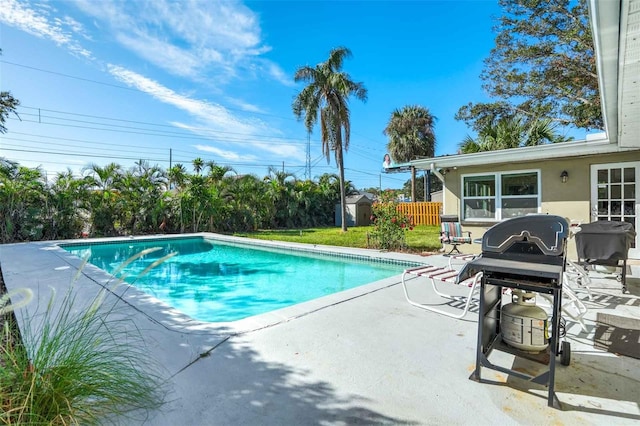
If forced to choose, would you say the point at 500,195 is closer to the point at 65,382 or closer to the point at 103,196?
the point at 65,382

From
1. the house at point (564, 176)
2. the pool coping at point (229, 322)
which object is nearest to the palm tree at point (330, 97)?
the house at point (564, 176)

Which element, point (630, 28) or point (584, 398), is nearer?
point (584, 398)

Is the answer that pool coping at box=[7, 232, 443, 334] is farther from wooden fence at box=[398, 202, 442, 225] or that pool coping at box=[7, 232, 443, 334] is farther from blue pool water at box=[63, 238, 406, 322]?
wooden fence at box=[398, 202, 442, 225]

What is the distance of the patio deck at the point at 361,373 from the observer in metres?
2.28

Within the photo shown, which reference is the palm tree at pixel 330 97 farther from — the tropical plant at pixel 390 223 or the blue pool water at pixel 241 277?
the blue pool water at pixel 241 277

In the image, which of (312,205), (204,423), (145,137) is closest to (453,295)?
(204,423)

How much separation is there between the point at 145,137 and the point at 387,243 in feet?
105

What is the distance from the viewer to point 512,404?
239cm

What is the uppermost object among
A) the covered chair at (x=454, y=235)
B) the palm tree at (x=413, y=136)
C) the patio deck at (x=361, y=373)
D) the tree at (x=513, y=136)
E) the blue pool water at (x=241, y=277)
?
the palm tree at (x=413, y=136)

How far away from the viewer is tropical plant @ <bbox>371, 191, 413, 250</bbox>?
10953 millimetres

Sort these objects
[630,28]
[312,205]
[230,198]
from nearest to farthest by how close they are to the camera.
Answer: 1. [630,28]
2. [230,198]
3. [312,205]

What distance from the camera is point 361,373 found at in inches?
112

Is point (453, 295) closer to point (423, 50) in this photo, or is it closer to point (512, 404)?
point (512, 404)

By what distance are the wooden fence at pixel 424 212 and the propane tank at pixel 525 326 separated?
1953 cm
